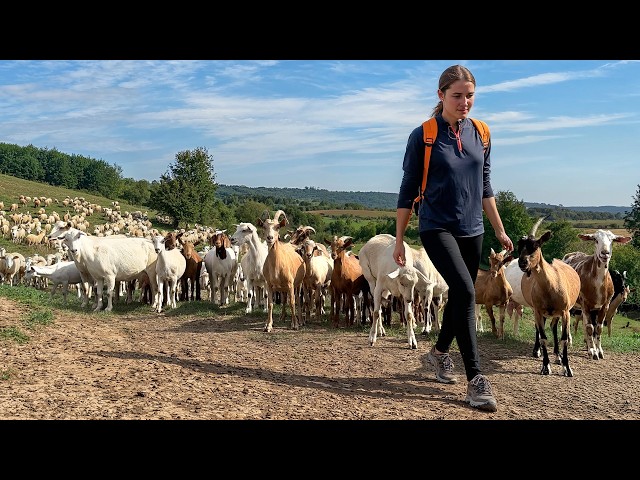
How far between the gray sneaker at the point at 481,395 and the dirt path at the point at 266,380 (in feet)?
0.32

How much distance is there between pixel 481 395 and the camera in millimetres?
5957

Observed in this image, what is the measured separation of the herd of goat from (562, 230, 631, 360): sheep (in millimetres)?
19

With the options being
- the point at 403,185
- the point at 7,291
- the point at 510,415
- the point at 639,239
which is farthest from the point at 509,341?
the point at 639,239

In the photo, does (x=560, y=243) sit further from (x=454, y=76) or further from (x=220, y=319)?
(x=454, y=76)

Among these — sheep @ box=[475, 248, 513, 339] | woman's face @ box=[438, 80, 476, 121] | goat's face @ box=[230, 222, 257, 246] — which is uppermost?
woman's face @ box=[438, 80, 476, 121]

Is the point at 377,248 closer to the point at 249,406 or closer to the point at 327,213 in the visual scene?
the point at 249,406

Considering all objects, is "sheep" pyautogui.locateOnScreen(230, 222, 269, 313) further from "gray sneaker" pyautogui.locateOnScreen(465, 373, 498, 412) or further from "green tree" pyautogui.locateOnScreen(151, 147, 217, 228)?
"green tree" pyautogui.locateOnScreen(151, 147, 217, 228)

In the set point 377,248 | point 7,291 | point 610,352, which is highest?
point 377,248

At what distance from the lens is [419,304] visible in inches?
562

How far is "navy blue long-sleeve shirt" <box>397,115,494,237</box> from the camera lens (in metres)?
5.89

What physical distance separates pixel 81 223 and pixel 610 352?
48481mm

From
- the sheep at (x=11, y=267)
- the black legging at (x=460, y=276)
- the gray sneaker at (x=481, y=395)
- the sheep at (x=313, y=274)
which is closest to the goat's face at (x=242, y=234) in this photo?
the sheep at (x=313, y=274)

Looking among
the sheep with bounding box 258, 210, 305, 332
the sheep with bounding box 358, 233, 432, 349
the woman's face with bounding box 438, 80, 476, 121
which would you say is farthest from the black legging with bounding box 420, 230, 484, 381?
the sheep with bounding box 258, 210, 305, 332

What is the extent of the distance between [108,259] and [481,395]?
13.3 meters
